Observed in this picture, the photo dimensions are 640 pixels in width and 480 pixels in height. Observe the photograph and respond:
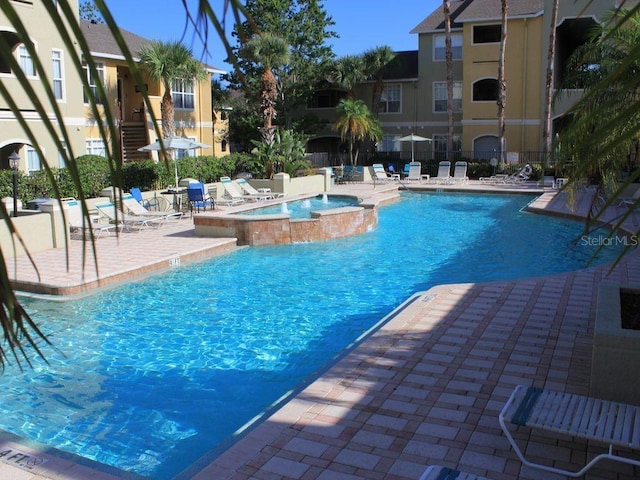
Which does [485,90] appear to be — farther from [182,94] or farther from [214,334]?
[214,334]

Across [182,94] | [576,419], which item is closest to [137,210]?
[576,419]

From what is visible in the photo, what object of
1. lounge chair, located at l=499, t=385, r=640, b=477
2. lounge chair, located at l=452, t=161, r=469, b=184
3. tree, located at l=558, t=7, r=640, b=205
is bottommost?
lounge chair, located at l=499, t=385, r=640, b=477

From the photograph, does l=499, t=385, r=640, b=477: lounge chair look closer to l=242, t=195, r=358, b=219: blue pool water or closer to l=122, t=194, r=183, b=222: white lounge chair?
l=122, t=194, r=183, b=222: white lounge chair

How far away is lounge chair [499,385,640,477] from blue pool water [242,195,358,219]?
48.8 feet

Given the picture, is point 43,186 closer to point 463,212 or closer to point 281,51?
point 463,212

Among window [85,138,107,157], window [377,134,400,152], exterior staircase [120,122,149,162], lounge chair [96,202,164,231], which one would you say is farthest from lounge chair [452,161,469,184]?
lounge chair [96,202,164,231]

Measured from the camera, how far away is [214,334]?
8.98m

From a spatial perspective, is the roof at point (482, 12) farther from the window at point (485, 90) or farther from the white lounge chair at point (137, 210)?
the white lounge chair at point (137, 210)

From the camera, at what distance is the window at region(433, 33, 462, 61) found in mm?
38344

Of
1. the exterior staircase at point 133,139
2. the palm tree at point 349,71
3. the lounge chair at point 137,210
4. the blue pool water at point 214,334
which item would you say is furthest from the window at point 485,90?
the lounge chair at point 137,210

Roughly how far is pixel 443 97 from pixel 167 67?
18.8m

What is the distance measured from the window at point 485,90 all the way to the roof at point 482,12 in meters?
3.52

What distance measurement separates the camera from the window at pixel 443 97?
39000 millimetres

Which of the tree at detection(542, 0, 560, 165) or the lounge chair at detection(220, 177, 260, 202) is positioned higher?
the tree at detection(542, 0, 560, 165)
